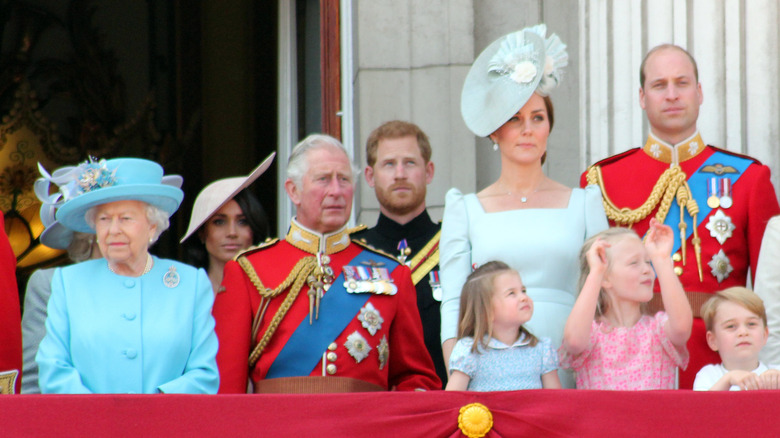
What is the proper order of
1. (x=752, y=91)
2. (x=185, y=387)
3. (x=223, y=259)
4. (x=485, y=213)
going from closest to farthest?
1. (x=185, y=387)
2. (x=485, y=213)
3. (x=223, y=259)
4. (x=752, y=91)

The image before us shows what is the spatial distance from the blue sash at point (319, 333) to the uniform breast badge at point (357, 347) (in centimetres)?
5

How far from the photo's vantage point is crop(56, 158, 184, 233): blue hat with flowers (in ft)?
13.1

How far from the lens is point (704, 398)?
11.0ft

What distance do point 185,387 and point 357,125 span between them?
2353 mm

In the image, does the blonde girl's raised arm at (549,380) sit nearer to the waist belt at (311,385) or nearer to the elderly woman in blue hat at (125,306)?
the waist belt at (311,385)

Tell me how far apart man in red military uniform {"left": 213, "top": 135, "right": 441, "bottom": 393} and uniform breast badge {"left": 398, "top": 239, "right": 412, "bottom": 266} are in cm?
39

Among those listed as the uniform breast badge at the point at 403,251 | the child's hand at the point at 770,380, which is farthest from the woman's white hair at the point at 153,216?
the child's hand at the point at 770,380

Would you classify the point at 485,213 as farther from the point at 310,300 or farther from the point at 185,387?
the point at 185,387

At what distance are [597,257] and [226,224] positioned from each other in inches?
66.8

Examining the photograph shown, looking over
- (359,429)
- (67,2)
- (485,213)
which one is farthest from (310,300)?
(67,2)

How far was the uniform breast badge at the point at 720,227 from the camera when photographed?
4.50 m

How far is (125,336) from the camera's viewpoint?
3.90 meters

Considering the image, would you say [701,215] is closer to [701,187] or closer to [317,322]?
[701,187]

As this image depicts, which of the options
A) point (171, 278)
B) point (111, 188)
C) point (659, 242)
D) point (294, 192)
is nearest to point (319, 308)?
point (294, 192)
